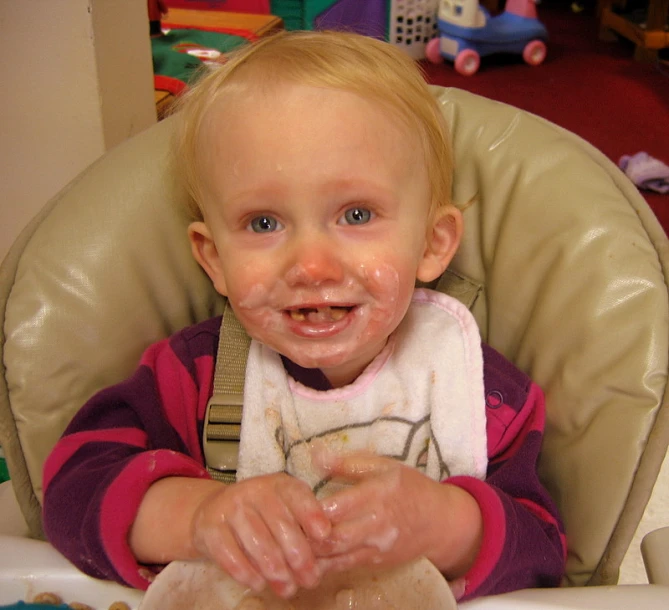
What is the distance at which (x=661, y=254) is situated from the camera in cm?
78

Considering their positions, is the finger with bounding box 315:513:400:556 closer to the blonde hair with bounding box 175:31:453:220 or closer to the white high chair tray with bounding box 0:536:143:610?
the white high chair tray with bounding box 0:536:143:610

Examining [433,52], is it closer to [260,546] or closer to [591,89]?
[591,89]

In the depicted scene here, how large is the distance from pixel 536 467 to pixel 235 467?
13.3 inches

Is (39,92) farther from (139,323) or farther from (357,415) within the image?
(357,415)

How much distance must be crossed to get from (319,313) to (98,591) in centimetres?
33

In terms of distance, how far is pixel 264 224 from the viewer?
73 centimetres

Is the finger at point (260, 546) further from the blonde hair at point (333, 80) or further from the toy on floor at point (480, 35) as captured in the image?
the toy on floor at point (480, 35)

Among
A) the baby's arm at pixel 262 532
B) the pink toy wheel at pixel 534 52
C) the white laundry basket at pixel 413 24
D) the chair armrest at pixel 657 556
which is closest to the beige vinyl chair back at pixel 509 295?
the chair armrest at pixel 657 556

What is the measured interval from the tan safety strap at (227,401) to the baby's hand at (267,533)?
213 mm

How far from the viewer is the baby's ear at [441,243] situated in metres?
0.84

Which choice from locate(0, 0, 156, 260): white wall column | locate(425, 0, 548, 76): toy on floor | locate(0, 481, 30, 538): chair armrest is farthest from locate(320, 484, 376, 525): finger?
locate(425, 0, 548, 76): toy on floor

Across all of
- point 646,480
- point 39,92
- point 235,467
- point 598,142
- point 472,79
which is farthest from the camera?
point 472,79

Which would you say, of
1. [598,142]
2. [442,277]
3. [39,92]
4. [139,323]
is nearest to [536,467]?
[442,277]

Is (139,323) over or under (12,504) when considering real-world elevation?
over
